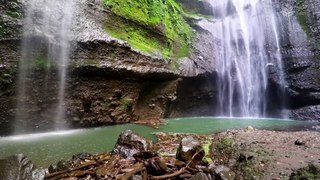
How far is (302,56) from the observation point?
17.2m

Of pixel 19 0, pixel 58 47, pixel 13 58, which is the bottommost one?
pixel 13 58

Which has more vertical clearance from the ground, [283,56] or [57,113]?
[283,56]

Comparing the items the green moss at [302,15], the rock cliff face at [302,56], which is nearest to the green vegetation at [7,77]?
the rock cliff face at [302,56]

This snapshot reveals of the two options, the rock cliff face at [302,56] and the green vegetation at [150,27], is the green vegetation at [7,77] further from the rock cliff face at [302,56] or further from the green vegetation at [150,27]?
the rock cliff face at [302,56]

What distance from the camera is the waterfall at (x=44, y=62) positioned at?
29.0 feet

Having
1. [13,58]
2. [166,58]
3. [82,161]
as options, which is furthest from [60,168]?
[166,58]

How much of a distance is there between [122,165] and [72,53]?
6718mm

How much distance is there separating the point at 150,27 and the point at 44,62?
556 cm

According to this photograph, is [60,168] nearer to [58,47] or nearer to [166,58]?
[58,47]

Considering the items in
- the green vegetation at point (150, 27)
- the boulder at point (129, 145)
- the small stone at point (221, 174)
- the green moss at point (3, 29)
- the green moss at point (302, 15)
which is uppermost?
the green moss at point (302, 15)

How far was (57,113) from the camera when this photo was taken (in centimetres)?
966

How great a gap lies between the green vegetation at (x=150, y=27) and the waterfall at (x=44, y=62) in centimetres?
195

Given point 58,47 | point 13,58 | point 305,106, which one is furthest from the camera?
point 305,106

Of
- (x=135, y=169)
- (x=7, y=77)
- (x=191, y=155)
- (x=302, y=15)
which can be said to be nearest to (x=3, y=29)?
(x=7, y=77)
